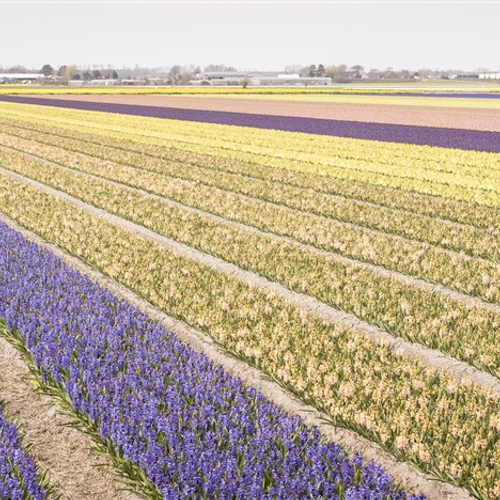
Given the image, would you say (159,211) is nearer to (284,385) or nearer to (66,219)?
(66,219)

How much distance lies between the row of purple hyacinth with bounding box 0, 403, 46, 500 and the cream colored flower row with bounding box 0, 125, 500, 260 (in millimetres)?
9607

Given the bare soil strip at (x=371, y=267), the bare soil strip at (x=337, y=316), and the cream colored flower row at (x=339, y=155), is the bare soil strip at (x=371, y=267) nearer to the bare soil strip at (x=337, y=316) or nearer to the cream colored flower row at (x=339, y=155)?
the bare soil strip at (x=337, y=316)

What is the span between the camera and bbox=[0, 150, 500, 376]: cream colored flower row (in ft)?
28.6

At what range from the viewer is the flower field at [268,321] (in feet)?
18.5

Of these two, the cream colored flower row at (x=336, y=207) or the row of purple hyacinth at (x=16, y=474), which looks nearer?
the row of purple hyacinth at (x=16, y=474)

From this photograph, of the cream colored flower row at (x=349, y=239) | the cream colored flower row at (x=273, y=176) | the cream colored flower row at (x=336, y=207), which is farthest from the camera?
the cream colored flower row at (x=273, y=176)

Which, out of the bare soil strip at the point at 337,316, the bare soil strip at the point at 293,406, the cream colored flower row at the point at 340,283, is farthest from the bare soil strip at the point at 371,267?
the bare soil strip at the point at 293,406

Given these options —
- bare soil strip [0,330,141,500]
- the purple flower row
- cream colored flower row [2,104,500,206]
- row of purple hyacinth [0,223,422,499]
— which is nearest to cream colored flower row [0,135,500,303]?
cream colored flower row [2,104,500,206]

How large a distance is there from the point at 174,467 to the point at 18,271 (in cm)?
632

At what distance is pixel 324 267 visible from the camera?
463 inches

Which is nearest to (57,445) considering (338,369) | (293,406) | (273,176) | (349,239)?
(293,406)

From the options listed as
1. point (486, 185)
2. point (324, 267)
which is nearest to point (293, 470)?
point (324, 267)

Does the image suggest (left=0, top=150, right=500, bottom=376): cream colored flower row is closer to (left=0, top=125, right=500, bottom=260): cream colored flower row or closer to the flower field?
the flower field

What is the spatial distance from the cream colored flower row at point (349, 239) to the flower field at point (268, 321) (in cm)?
5
